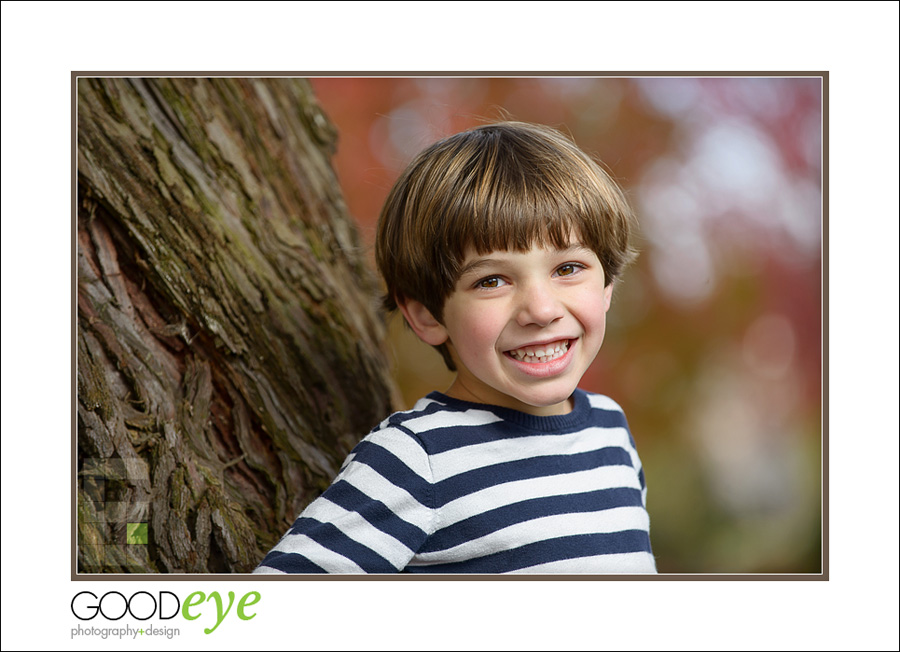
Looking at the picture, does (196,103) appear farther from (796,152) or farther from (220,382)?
(796,152)

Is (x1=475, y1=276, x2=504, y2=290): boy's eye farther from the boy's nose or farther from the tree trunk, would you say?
the tree trunk

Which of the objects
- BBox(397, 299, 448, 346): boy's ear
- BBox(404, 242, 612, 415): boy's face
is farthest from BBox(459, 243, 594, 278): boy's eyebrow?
BBox(397, 299, 448, 346): boy's ear

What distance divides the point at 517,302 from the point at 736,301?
41.0 inches

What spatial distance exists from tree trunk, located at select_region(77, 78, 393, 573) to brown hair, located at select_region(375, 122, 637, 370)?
30cm

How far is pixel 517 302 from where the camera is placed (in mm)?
1023

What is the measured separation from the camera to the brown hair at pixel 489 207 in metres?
1.02

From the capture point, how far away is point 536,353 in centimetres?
106

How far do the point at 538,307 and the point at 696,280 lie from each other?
1.04 meters

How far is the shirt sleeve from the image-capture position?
952mm

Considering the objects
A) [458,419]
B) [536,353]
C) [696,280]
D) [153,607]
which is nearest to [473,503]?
[458,419]

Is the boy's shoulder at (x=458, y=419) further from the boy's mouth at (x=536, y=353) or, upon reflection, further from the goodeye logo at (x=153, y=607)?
the goodeye logo at (x=153, y=607)

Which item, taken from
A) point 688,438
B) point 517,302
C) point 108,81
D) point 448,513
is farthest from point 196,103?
point 688,438

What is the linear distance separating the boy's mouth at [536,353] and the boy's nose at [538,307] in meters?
0.05

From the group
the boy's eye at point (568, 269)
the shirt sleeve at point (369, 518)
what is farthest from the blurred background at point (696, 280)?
the shirt sleeve at point (369, 518)
